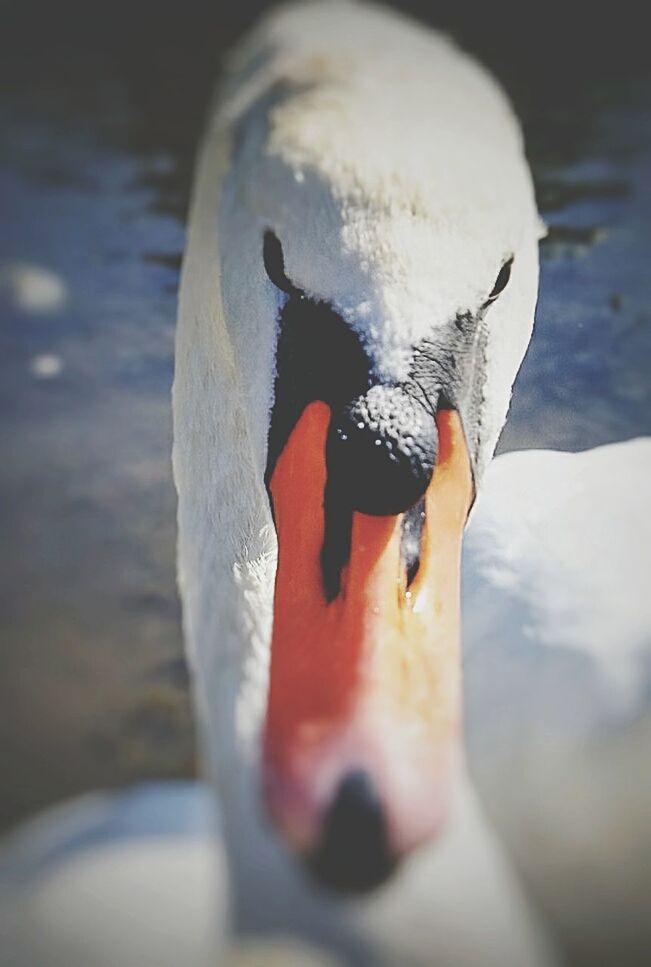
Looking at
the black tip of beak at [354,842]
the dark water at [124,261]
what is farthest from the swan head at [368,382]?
the dark water at [124,261]

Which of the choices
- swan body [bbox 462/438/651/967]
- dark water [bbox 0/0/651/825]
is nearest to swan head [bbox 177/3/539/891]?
dark water [bbox 0/0/651/825]

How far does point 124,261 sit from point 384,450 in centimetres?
53

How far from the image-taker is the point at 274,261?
0.65 m

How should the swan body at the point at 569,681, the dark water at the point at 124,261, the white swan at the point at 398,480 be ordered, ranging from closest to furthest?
the white swan at the point at 398,480
the swan body at the point at 569,681
the dark water at the point at 124,261

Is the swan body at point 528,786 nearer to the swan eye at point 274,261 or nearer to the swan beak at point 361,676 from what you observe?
the swan beak at point 361,676

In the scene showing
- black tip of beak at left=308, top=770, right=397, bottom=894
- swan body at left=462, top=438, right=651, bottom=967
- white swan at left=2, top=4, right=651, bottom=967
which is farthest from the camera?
swan body at left=462, top=438, right=651, bottom=967

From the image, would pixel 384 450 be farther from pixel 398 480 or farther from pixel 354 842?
pixel 354 842

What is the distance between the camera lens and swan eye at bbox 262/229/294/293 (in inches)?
25.1

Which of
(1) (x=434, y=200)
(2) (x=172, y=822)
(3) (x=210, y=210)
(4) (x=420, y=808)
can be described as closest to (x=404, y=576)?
(4) (x=420, y=808)

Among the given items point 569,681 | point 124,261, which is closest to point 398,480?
point 569,681

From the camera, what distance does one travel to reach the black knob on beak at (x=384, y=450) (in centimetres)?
51

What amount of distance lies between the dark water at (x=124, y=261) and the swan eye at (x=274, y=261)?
27 centimetres

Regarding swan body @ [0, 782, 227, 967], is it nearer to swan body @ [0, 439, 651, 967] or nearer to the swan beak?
swan body @ [0, 439, 651, 967]

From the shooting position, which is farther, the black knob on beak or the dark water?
the dark water
